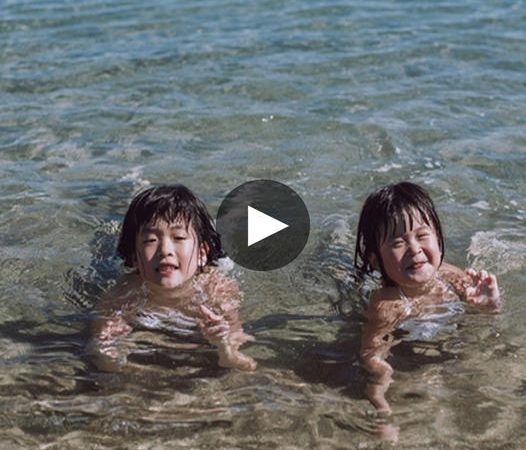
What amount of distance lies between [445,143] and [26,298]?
4.00 m

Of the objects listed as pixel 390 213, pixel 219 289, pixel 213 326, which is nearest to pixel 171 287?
pixel 213 326

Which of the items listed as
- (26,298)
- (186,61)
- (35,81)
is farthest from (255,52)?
(26,298)

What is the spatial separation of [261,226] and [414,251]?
1.82 m

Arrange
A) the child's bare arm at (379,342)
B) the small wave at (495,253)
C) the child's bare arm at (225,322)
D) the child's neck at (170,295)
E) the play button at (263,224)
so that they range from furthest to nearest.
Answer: the play button at (263,224)
the small wave at (495,253)
the child's neck at (170,295)
the child's bare arm at (225,322)
the child's bare arm at (379,342)

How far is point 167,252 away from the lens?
15.5 feet

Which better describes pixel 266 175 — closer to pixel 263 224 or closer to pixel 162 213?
pixel 263 224

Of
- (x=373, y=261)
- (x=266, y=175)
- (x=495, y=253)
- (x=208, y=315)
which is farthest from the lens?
(x=266, y=175)

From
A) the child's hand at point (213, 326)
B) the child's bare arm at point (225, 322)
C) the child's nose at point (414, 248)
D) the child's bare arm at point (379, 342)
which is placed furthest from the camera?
the child's hand at point (213, 326)

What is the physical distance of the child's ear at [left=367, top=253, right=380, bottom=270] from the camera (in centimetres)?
498

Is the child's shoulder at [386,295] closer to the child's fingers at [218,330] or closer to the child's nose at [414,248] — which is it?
the child's nose at [414,248]

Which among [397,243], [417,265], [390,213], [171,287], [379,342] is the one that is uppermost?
[390,213]

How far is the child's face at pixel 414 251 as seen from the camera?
4684 mm

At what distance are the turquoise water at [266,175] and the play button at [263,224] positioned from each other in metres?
0.12

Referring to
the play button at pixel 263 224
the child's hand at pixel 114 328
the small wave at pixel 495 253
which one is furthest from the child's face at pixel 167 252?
the small wave at pixel 495 253
